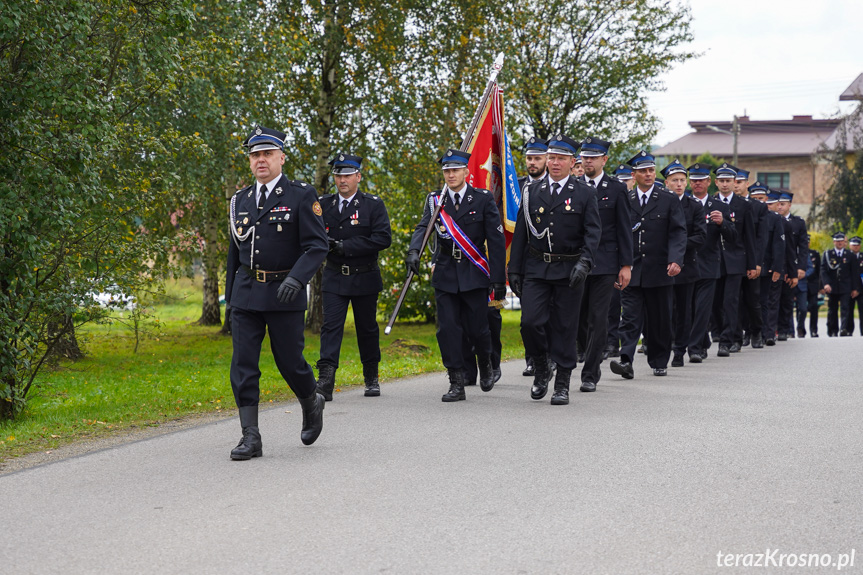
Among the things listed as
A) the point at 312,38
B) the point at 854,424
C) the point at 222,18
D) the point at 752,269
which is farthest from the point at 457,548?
the point at 312,38

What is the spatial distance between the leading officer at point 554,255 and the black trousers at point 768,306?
846 cm

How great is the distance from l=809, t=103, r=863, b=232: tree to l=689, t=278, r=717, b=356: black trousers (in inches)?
1270

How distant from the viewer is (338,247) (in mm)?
9797

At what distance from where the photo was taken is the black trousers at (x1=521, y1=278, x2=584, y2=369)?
938 cm

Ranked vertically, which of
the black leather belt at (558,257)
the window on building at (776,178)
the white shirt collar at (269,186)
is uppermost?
the window on building at (776,178)

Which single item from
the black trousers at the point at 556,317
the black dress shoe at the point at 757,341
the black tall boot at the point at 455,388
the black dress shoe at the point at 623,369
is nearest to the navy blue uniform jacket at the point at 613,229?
the black trousers at the point at 556,317

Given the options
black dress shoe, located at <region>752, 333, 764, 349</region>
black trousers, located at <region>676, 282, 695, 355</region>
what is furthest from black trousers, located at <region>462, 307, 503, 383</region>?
black dress shoe, located at <region>752, 333, 764, 349</region>

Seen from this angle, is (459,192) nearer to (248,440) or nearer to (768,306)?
(248,440)

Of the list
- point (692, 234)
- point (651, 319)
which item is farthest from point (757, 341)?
point (651, 319)

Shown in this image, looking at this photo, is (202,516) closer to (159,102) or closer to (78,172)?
(78,172)

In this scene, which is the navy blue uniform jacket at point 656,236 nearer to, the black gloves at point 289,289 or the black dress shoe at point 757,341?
the black dress shoe at point 757,341

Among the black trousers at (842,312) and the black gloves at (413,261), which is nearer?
the black gloves at (413,261)

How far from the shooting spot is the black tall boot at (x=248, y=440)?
673cm

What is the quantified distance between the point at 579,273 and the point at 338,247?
2.25 metres
